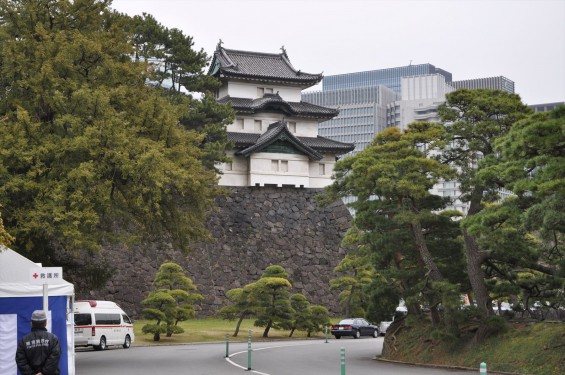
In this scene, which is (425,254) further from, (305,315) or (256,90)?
(256,90)

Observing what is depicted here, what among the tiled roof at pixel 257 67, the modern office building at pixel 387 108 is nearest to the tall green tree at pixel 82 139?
the tiled roof at pixel 257 67

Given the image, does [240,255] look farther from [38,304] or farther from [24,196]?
[38,304]

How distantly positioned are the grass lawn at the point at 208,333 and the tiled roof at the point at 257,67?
736 inches

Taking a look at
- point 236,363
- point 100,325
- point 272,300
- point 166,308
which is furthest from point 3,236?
point 272,300

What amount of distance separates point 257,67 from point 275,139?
25.3 ft

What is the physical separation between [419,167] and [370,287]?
5.16 metres

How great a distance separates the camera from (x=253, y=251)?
2115 inches

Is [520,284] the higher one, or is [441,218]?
[441,218]

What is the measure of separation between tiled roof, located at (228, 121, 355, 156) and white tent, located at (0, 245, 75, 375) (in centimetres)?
3830

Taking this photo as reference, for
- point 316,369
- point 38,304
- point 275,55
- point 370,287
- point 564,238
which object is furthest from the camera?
point 275,55

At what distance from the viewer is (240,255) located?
53125 millimetres

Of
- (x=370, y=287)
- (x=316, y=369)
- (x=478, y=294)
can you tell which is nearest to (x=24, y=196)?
(x=316, y=369)

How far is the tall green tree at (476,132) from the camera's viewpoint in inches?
915

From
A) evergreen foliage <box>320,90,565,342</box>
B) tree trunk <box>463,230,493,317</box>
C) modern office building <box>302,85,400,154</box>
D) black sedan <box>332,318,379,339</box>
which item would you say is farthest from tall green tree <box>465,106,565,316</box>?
modern office building <box>302,85,400,154</box>
